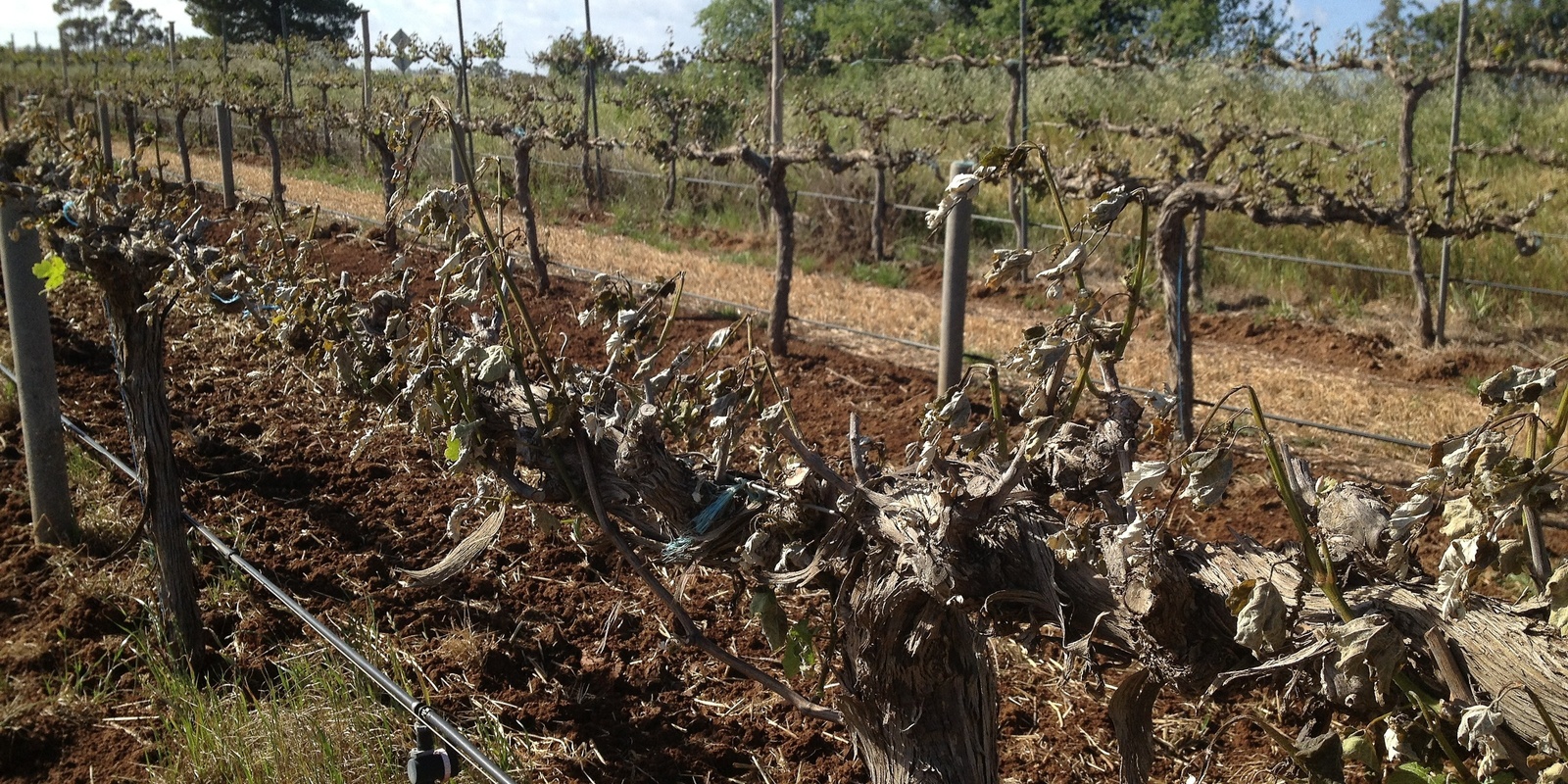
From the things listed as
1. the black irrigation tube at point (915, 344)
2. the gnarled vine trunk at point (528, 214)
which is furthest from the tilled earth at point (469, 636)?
the gnarled vine trunk at point (528, 214)

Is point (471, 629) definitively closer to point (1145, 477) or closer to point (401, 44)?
point (1145, 477)

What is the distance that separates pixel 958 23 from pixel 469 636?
23787 millimetres

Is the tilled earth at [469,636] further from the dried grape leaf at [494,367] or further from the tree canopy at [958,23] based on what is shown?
the tree canopy at [958,23]

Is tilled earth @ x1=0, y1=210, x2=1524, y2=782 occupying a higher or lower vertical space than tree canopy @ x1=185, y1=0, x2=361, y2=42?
lower

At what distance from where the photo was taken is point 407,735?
9.87 feet

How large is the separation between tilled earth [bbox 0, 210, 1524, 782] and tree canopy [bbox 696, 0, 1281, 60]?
27.4 feet

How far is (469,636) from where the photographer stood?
3553 mm

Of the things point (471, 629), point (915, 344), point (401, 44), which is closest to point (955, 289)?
point (915, 344)

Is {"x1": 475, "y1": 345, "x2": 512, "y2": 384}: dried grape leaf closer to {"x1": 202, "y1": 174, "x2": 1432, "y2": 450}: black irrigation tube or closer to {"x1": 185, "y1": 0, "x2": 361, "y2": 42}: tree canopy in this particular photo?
{"x1": 202, "y1": 174, "x2": 1432, "y2": 450}: black irrigation tube

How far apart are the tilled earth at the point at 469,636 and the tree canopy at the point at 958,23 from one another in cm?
835

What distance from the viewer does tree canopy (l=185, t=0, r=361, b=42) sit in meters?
31.4

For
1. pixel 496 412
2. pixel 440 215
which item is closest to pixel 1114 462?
pixel 496 412

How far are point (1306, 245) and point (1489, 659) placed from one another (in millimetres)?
9409

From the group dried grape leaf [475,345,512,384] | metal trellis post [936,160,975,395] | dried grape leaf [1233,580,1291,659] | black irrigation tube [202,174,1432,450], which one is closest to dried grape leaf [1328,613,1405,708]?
dried grape leaf [1233,580,1291,659]
